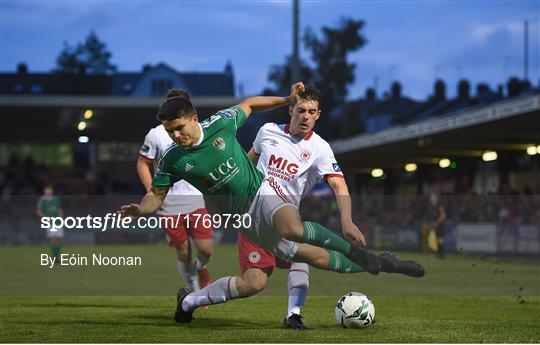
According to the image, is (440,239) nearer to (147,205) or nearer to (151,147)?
(151,147)

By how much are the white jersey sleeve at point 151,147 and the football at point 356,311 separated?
8.33 feet

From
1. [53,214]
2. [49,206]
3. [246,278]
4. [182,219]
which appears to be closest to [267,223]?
[246,278]

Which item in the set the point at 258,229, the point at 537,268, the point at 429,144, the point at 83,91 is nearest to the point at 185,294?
the point at 258,229

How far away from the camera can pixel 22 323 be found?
10914 millimetres

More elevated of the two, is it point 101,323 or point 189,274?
point 189,274

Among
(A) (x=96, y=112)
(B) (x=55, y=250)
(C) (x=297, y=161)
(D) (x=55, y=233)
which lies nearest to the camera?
(C) (x=297, y=161)

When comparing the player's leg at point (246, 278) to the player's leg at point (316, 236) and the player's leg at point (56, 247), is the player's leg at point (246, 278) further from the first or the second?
the player's leg at point (56, 247)

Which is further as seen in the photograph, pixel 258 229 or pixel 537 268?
pixel 537 268

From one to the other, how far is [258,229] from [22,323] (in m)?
2.88

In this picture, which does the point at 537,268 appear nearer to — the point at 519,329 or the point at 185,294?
the point at 519,329

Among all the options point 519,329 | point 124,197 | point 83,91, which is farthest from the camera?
point 83,91

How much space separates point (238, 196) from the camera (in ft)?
31.0

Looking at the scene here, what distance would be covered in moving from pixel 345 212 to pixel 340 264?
0.52 meters

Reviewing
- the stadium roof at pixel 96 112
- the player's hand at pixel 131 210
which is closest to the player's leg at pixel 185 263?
the player's hand at pixel 131 210
